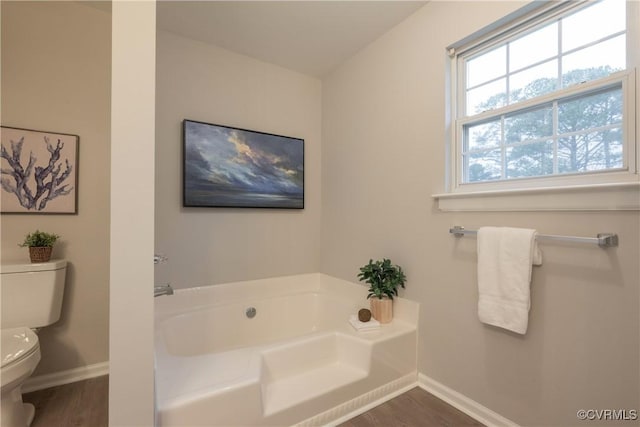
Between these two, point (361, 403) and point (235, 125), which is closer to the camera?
point (361, 403)

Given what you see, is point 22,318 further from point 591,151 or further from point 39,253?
point 591,151

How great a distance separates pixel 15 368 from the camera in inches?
52.1

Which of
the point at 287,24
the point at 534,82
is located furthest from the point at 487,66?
the point at 287,24

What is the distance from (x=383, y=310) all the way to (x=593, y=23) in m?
1.79

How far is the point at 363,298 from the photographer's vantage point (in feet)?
7.48

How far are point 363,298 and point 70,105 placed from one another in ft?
7.92

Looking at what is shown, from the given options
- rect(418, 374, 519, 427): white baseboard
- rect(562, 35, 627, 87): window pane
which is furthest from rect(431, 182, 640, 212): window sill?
rect(418, 374, 519, 427): white baseboard

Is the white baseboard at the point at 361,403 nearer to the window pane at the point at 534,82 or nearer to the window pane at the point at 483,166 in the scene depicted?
the window pane at the point at 483,166

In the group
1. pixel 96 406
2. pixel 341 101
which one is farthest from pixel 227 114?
pixel 96 406

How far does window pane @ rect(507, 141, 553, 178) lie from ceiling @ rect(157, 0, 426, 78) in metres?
1.13

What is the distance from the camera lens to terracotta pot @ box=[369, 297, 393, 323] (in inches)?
77.3

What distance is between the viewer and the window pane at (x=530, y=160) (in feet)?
4.60

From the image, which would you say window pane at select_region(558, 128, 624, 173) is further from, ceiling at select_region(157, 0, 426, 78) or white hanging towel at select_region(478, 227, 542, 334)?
ceiling at select_region(157, 0, 426, 78)

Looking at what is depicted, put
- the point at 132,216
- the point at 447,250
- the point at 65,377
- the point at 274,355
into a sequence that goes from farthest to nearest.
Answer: the point at 65,377 → the point at 447,250 → the point at 274,355 → the point at 132,216
